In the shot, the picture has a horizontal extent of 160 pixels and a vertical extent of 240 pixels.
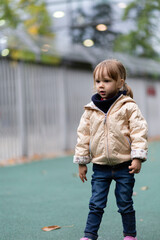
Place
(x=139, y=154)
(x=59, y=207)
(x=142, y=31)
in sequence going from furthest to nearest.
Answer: (x=142, y=31)
(x=59, y=207)
(x=139, y=154)

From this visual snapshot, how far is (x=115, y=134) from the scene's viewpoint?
118 inches

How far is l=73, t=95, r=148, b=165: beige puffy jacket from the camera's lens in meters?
2.96

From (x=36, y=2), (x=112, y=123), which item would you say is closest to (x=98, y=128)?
(x=112, y=123)

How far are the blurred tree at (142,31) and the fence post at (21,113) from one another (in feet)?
19.9

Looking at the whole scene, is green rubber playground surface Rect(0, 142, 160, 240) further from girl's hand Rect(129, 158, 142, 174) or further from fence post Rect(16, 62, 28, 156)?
fence post Rect(16, 62, 28, 156)

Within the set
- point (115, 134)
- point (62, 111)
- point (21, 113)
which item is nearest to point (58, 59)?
point (62, 111)

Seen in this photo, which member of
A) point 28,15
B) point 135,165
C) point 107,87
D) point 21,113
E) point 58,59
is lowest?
point 135,165

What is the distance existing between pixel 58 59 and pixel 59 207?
342 inches

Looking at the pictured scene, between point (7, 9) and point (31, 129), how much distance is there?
366 centimetres

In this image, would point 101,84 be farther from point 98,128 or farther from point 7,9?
point 7,9

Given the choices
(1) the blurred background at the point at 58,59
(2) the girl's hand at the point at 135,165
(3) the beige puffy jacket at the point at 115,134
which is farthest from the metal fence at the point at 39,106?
(2) the girl's hand at the point at 135,165

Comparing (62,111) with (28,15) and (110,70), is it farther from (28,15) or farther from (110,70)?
(110,70)

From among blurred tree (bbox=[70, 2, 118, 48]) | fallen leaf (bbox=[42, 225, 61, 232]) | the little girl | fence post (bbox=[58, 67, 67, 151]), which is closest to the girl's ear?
the little girl

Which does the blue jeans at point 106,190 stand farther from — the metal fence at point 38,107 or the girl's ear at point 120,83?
the metal fence at point 38,107
